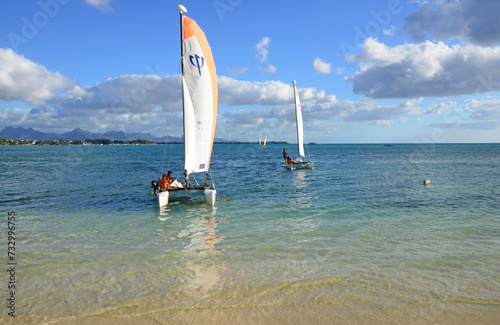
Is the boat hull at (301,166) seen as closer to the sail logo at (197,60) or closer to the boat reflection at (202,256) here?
the sail logo at (197,60)

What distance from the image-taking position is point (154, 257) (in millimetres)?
11352

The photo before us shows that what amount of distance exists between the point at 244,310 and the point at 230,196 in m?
18.5

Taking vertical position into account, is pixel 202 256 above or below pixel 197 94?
below

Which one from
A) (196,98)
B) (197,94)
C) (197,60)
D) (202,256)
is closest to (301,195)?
(196,98)

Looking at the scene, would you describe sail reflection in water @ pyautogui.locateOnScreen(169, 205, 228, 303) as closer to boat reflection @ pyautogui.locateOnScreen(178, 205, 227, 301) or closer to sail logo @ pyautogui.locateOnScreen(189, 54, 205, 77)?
boat reflection @ pyautogui.locateOnScreen(178, 205, 227, 301)

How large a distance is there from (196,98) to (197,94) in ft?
0.88

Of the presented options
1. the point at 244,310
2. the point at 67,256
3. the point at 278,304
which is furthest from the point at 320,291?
the point at 67,256

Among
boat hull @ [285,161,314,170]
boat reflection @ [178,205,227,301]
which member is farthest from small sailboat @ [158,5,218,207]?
boat hull @ [285,161,314,170]

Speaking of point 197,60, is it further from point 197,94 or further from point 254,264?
point 254,264

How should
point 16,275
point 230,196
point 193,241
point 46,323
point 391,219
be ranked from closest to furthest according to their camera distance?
point 46,323
point 16,275
point 193,241
point 391,219
point 230,196

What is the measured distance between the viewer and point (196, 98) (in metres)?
20.5

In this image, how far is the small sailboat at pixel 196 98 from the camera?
65.4ft

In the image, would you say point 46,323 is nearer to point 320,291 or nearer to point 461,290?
point 320,291

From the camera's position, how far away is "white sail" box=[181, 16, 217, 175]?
19.9 meters
